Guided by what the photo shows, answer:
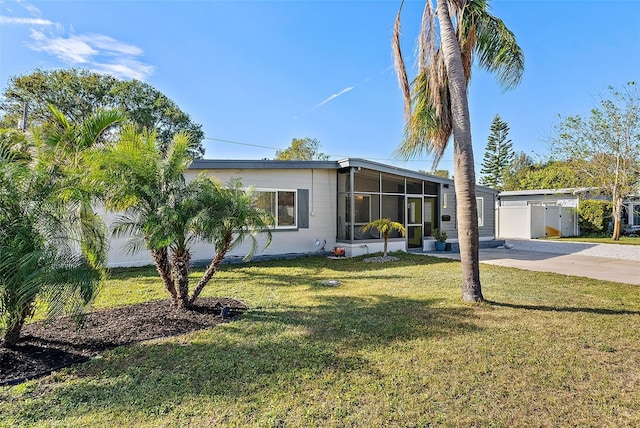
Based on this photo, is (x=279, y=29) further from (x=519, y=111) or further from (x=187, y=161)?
(x=519, y=111)

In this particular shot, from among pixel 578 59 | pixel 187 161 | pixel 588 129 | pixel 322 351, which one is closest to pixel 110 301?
pixel 187 161

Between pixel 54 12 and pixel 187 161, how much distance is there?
9203 mm

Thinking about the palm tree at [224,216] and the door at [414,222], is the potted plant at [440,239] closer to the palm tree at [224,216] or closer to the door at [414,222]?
the door at [414,222]

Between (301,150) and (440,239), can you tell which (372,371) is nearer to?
(440,239)

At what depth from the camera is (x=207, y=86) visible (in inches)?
672

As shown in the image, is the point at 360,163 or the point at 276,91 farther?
the point at 276,91

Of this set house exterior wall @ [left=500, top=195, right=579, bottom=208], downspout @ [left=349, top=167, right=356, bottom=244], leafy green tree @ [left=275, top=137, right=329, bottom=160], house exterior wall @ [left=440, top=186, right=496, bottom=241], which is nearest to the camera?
downspout @ [left=349, top=167, right=356, bottom=244]

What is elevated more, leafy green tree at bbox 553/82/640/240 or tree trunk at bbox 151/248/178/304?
leafy green tree at bbox 553/82/640/240

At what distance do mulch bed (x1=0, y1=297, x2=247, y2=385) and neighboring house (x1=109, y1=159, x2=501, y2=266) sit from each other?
4.89 metres

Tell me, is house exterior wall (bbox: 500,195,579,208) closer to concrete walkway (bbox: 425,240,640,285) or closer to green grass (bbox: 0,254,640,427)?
concrete walkway (bbox: 425,240,640,285)

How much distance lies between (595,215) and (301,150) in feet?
77.2

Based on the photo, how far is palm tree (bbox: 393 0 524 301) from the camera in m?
5.38

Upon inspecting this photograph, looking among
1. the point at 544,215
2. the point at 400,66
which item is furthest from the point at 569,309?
the point at 544,215

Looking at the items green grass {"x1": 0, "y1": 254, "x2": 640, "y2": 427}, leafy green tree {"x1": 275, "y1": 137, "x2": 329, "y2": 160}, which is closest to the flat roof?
green grass {"x1": 0, "y1": 254, "x2": 640, "y2": 427}
